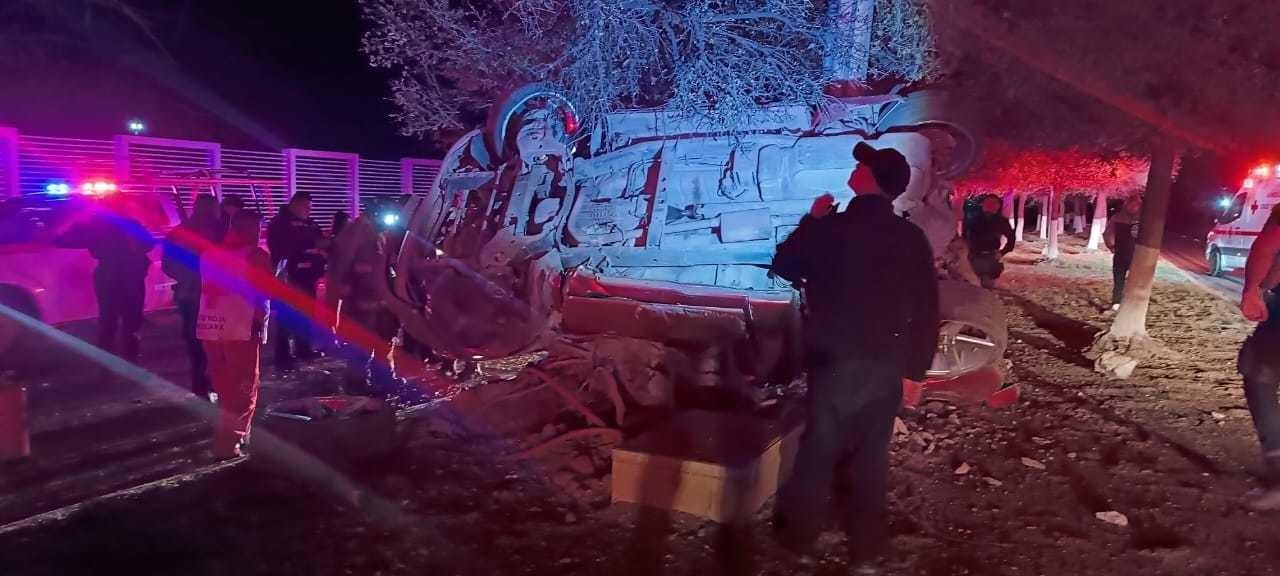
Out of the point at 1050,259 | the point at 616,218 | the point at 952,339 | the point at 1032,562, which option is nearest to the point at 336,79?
the point at 1050,259

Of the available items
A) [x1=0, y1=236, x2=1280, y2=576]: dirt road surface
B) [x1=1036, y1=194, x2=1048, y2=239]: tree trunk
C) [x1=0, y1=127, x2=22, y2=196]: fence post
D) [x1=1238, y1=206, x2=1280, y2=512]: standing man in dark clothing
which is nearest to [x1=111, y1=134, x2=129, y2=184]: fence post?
[x1=0, y1=127, x2=22, y2=196]: fence post

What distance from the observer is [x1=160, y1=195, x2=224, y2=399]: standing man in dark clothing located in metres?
5.94

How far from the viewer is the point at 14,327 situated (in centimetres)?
789

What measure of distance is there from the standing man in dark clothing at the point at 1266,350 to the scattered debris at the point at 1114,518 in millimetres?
696

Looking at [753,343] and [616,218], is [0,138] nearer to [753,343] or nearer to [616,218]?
[616,218]

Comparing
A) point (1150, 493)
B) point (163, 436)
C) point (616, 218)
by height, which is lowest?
point (163, 436)

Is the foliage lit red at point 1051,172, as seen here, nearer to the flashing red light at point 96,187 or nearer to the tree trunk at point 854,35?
the tree trunk at point 854,35

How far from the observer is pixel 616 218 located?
655 cm

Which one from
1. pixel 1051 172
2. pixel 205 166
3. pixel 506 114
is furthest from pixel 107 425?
pixel 1051 172

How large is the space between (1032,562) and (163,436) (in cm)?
515

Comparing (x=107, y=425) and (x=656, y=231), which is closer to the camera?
(x=107, y=425)

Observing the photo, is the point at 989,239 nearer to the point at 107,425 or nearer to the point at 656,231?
the point at 656,231

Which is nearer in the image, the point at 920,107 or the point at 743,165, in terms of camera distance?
the point at 920,107

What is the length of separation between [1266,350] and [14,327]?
953 centimetres
